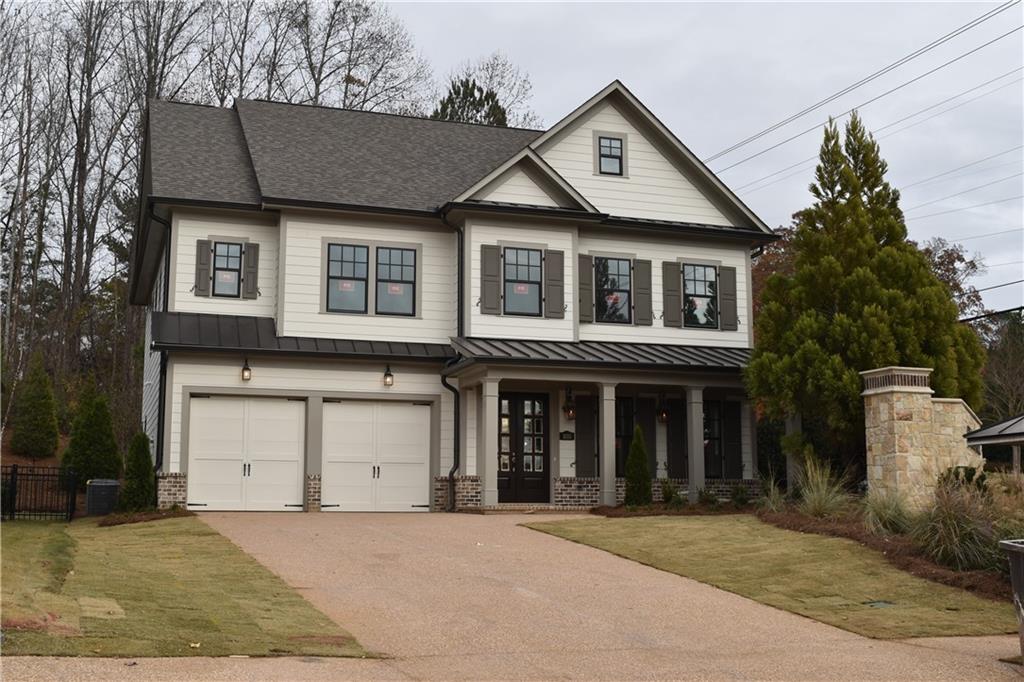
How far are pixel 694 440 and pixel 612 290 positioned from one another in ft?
12.8

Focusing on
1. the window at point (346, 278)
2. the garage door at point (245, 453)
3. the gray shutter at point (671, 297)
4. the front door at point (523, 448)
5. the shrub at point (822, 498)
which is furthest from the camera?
the gray shutter at point (671, 297)

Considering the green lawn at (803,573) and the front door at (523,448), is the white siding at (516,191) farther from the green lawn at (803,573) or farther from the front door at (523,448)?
the green lawn at (803,573)

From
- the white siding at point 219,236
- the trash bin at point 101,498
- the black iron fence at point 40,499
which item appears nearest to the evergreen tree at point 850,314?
the white siding at point 219,236

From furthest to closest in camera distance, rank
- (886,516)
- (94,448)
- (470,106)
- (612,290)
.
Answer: (470,106)
(612,290)
(94,448)
(886,516)

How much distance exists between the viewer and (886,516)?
1441cm

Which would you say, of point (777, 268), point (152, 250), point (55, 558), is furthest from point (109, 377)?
point (55, 558)

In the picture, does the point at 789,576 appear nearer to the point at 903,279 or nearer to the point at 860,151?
the point at 903,279

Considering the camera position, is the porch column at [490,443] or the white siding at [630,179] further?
the white siding at [630,179]

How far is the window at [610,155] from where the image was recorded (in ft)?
78.4

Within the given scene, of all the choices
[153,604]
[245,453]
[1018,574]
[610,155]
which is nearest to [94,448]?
[245,453]

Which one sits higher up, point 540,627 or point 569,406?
point 569,406

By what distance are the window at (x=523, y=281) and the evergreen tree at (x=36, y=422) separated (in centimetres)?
1557

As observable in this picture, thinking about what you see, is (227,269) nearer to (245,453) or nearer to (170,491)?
(245,453)

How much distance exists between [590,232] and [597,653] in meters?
15.5
